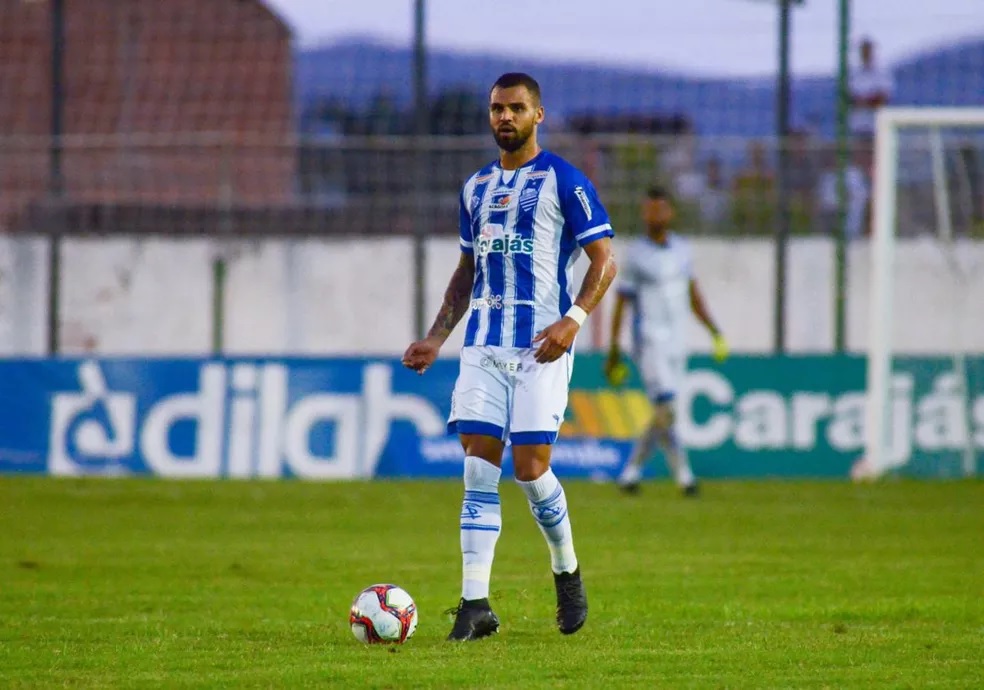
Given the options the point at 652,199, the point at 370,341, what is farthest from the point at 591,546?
the point at 370,341

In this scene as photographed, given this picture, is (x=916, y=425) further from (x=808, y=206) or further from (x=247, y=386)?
(x=247, y=386)

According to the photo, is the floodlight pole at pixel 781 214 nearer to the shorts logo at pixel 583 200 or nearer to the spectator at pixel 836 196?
the spectator at pixel 836 196

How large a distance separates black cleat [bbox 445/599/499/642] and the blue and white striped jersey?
3.62ft

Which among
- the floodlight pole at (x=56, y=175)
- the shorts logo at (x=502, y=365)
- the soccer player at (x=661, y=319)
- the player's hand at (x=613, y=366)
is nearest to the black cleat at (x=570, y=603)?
the shorts logo at (x=502, y=365)

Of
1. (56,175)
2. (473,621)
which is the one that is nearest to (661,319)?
(56,175)

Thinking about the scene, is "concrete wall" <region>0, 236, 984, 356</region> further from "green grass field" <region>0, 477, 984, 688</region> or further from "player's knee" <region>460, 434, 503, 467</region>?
"player's knee" <region>460, 434, 503, 467</region>

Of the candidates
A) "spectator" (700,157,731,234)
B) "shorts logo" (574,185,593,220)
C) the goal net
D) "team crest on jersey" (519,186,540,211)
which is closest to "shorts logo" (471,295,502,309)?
"team crest on jersey" (519,186,540,211)

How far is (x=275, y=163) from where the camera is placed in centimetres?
1947

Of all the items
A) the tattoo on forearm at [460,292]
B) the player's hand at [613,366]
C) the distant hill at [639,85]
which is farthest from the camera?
the distant hill at [639,85]

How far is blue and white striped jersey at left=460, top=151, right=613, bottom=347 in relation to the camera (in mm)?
7820

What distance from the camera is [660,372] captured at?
53.5 feet

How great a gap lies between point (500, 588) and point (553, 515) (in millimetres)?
1897

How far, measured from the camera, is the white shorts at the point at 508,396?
7.75 meters

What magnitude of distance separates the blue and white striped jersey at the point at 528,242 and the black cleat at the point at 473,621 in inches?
43.5
